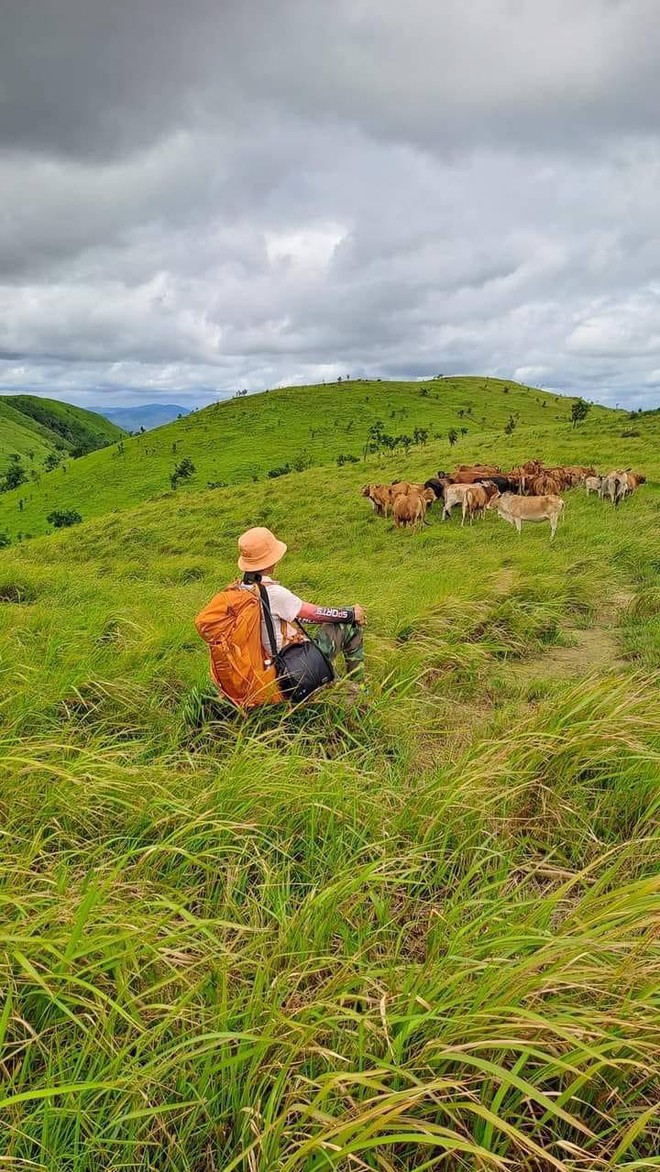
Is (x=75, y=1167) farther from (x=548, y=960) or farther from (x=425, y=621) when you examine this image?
(x=425, y=621)

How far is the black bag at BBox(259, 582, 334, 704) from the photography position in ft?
12.3

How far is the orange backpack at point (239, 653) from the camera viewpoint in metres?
3.71

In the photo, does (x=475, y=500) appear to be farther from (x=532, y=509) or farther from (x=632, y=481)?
(x=632, y=481)

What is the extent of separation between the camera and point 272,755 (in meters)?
3.10

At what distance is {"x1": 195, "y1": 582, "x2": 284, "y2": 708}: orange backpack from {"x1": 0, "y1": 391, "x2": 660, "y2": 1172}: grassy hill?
19 centimetres

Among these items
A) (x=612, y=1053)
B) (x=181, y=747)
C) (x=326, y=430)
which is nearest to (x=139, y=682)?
(x=181, y=747)

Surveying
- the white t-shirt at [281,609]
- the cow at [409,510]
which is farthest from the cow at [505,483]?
the white t-shirt at [281,609]

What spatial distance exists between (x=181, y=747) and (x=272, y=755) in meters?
0.75

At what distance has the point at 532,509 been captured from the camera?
46.5 ft

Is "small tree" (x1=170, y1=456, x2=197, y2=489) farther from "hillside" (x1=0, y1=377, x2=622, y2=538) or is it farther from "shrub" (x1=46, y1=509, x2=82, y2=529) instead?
"shrub" (x1=46, y1=509, x2=82, y2=529)

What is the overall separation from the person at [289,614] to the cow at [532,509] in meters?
10.1

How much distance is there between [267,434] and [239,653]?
64.8 m

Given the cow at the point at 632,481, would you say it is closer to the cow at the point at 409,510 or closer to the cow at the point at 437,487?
the cow at the point at 437,487

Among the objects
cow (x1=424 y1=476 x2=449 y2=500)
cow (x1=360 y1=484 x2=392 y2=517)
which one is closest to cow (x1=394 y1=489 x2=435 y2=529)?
cow (x1=360 y1=484 x2=392 y2=517)
